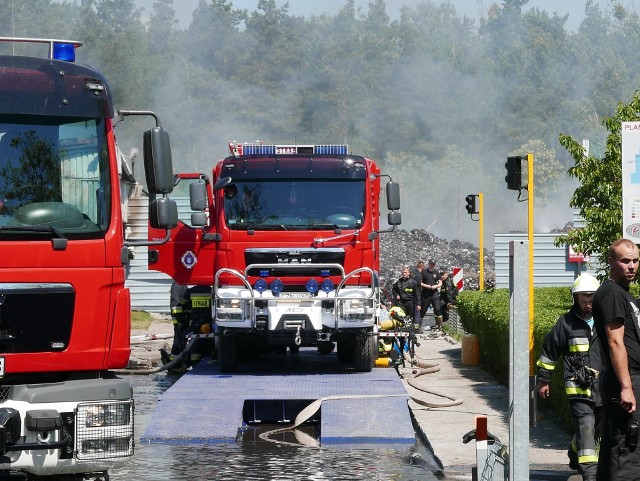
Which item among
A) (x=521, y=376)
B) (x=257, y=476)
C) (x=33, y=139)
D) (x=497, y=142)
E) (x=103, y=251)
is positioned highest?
(x=497, y=142)

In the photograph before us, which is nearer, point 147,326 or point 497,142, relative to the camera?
point 147,326

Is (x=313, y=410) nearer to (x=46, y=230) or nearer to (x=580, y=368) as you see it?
(x=580, y=368)

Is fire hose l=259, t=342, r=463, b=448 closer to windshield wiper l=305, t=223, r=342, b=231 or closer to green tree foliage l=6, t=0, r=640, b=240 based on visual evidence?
windshield wiper l=305, t=223, r=342, b=231

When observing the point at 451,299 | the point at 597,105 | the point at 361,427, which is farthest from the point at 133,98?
the point at 361,427

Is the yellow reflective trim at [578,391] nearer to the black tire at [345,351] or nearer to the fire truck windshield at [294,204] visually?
the fire truck windshield at [294,204]

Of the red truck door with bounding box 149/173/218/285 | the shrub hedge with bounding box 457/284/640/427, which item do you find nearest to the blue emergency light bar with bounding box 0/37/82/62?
the shrub hedge with bounding box 457/284/640/427

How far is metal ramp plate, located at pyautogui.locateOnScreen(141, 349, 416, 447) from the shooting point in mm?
11766

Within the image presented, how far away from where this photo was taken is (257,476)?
1012cm

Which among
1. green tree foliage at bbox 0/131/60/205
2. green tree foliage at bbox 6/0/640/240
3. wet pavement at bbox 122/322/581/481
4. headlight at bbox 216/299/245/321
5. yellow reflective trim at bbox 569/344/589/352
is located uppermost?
green tree foliage at bbox 6/0/640/240

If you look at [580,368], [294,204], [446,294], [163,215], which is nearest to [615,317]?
[580,368]

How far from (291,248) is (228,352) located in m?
1.64

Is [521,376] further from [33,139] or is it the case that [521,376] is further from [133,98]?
[133,98]

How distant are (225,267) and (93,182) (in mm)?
8588

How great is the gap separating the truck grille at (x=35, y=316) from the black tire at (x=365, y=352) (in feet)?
30.0
